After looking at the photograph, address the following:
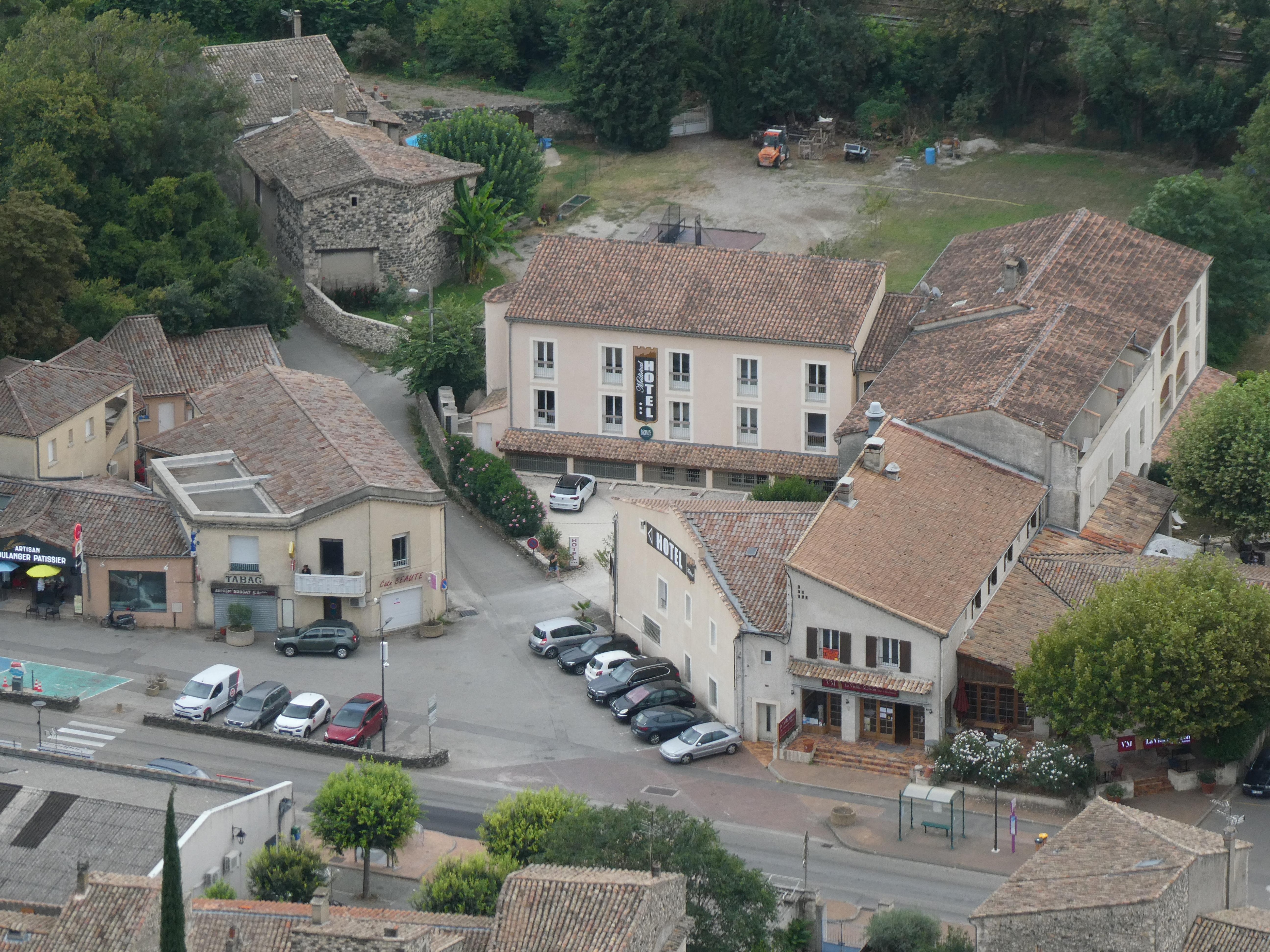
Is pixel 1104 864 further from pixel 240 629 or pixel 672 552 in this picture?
pixel 240 629

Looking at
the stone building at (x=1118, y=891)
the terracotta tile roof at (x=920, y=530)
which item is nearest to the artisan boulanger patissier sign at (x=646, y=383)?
the terracotta tile roof at (x=920, y=530)

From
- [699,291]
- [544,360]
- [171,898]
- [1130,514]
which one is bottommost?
[1130,514]

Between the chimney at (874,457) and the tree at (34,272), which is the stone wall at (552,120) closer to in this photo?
the tree at (34,272)

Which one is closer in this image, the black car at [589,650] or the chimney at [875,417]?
the black car at [589,650]

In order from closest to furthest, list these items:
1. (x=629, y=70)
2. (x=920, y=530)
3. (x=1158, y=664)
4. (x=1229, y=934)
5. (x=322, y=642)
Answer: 1. (x=1229, y=934)
2. (x=1158, y=664)
3. (x=920, y=530)
4. (x=322, y=642)
5. (x=629, y=70)

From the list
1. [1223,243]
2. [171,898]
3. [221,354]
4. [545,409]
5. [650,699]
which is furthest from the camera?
[1223,243]

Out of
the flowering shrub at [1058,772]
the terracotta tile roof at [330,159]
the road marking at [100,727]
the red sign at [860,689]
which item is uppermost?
the terracotta tile roof at [330,159]

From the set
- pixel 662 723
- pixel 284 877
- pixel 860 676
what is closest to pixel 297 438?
pixel 662 723
